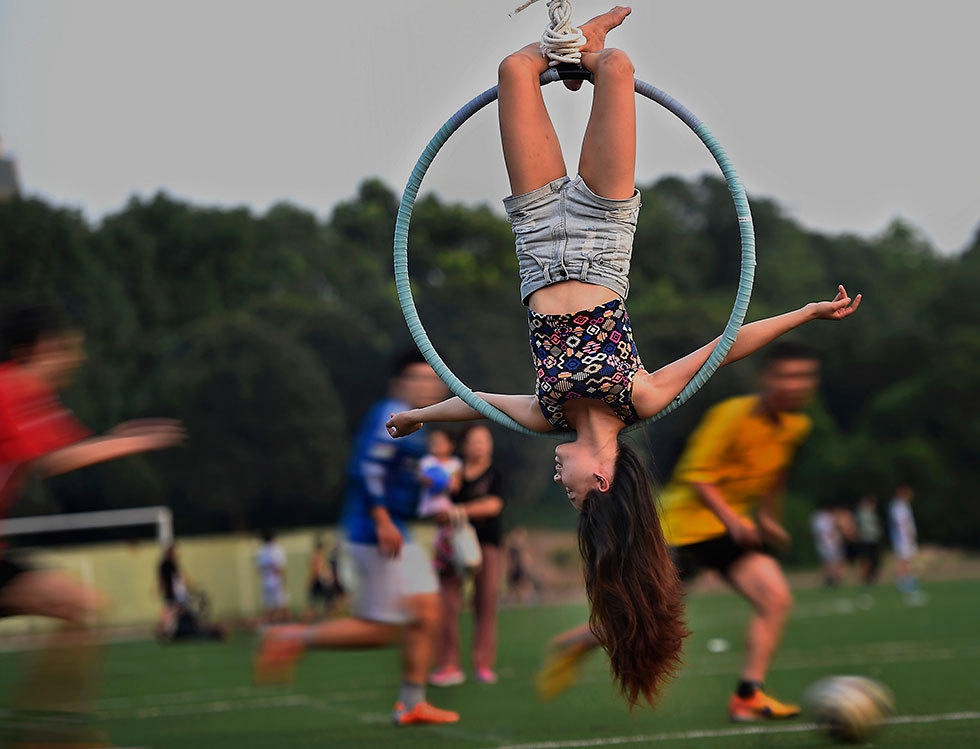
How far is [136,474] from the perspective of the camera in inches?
1565

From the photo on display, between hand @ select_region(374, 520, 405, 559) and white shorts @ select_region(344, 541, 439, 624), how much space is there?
0.04 m

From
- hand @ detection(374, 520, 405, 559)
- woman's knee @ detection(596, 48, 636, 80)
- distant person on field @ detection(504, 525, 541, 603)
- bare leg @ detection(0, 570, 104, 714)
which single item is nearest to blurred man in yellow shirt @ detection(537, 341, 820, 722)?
hand @ detection(374, 520, 405, 559)

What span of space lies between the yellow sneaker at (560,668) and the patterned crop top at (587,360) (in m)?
2.62

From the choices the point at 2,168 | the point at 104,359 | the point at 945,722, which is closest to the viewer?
the point at 945,722

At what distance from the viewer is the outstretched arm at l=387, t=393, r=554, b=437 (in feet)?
22.5

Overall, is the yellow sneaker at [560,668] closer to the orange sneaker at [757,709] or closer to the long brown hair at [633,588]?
the orange sneaker at [757,709]

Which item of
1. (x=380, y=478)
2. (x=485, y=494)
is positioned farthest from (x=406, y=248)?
(x=485, y=494)

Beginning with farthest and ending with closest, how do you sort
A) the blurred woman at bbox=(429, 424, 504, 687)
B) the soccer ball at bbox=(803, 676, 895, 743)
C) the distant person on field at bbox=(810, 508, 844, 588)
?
1. the distant person on field at bbox=(810, 508, 844, 588)
2. the blurred woman at bbox=(429, 424, 504, 687)
3. the soccer ball at bbox=(803, 676, 895, 743)

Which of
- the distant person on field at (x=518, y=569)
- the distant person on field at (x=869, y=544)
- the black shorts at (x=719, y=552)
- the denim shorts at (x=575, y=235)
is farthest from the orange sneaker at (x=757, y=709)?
the distant person on field at (x=518, y=569)

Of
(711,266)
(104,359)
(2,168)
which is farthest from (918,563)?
(2,168)

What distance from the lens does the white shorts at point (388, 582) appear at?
29.5 ft

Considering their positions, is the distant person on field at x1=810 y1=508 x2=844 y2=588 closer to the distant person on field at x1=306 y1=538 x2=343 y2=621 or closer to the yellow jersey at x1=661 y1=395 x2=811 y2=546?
the distant person on field at x1=306 y1=538 x2=343 y2=621

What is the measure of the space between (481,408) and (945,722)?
364 cm

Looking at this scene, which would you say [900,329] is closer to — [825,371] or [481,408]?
[825,371]
